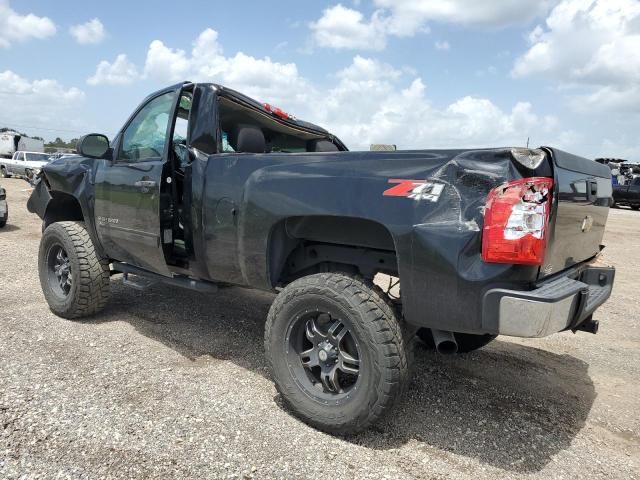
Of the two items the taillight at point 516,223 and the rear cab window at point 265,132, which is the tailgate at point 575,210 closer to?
the taillight at point 516,223

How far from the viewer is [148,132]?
14.0 feet

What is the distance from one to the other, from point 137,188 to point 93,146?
0.66 m

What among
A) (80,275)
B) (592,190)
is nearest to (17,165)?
(80,275)

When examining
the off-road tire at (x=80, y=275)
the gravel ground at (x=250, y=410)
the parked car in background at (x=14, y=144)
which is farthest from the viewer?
the parked car in background at (x=14, y=144)

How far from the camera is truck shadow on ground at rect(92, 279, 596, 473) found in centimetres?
286

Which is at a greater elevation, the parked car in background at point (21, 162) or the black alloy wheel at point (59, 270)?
the parked car in background at point (21, 162)

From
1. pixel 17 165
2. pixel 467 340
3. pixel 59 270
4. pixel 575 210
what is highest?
pixel 575 210

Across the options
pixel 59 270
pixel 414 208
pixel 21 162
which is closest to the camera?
pixel 414 208

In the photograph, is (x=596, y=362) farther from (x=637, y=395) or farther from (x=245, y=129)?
(x=245, y=129)

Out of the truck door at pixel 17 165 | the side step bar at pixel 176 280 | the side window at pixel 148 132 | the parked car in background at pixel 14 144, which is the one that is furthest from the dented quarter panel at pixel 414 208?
the parked car in background at pixel 14 144

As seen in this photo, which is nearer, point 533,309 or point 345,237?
point 533,309

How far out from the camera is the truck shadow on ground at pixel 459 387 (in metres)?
2.86

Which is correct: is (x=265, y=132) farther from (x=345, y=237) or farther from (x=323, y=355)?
(x=323, y=355)

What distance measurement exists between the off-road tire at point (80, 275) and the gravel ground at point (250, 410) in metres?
0.15
